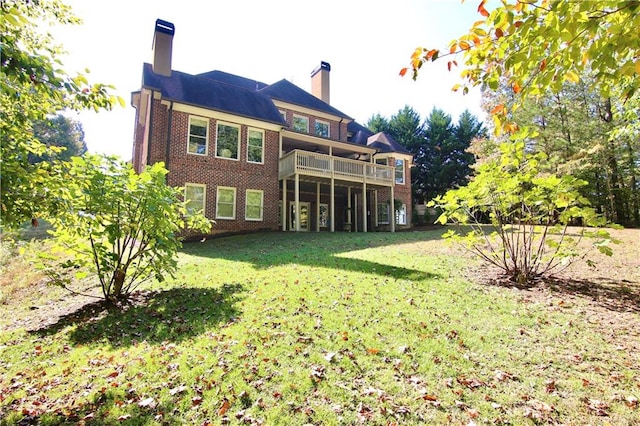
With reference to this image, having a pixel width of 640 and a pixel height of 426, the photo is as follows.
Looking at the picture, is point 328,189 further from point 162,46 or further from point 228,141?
point 162,46

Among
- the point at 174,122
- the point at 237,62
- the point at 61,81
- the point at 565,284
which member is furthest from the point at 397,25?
the point at 237,62

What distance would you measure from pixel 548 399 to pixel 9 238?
696cm

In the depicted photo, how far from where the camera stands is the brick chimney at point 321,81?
24.0m

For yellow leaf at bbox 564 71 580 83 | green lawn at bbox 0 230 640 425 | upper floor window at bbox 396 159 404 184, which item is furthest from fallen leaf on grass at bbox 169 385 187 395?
upper floor window at bbox 396 159 404 184

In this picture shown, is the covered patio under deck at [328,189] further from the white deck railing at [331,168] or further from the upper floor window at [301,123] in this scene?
the upper floor window at [301,123]

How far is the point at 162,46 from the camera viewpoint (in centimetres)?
1599

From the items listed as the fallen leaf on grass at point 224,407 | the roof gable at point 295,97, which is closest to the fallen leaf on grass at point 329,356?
the fallen leaf on grass at point 224,407

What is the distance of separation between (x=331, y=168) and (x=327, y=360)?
562 inches

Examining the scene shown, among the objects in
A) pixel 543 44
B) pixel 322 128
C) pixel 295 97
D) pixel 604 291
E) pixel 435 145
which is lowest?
pixel 604 291

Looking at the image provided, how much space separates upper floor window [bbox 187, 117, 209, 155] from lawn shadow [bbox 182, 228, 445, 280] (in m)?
4.16

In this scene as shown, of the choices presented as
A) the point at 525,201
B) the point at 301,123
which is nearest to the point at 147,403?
the point at 525,201

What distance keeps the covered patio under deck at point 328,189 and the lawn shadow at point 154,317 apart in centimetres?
965

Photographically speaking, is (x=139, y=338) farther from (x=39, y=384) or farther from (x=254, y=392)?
(x=254, y=392)

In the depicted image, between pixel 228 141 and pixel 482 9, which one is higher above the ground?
pixel 228 141
